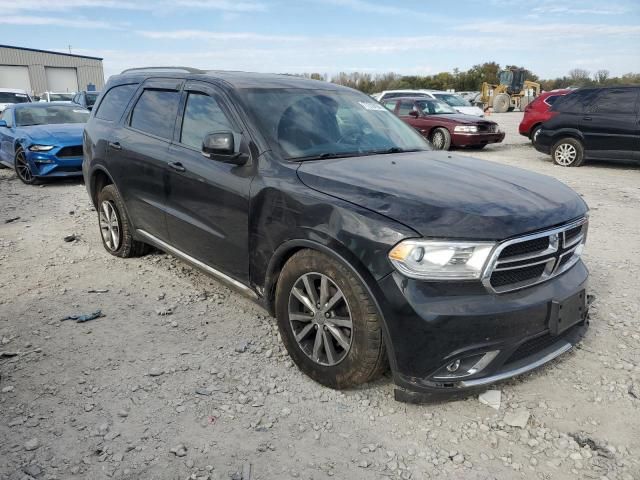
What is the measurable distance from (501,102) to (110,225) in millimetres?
32426

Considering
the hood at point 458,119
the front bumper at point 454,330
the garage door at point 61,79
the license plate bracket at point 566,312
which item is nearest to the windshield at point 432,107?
the hood at point 458,119

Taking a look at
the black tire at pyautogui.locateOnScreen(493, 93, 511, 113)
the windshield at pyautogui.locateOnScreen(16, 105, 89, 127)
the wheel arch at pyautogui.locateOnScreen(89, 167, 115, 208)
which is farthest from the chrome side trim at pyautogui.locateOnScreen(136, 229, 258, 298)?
the black tire at pyautogui.locateOnScreen(493, 93, 511, 113)

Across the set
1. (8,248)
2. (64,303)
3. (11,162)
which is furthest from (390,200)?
(11,162)

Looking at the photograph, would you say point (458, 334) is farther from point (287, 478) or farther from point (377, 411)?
point (287, 478)

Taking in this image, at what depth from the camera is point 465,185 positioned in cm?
286

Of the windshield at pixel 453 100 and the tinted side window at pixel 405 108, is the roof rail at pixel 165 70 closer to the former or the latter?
the tinted side window at pixel 405 108

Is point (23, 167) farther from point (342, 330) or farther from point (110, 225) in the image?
point (342, 330)

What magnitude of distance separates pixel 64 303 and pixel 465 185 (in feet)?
11.0

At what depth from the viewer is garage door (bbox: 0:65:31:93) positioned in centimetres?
4647

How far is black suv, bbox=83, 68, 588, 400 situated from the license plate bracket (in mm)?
12

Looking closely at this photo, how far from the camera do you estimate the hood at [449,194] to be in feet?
8.07

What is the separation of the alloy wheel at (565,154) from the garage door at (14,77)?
4962cm

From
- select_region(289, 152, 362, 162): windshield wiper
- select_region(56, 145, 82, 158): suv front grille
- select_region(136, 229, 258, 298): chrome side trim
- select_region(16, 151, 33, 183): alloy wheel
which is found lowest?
select_region(16, 151, 33, 183): alloy wheel

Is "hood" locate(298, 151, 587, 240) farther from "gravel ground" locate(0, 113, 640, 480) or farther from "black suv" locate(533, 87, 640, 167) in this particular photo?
"black suv" locate(533, 87, 640, 167)
